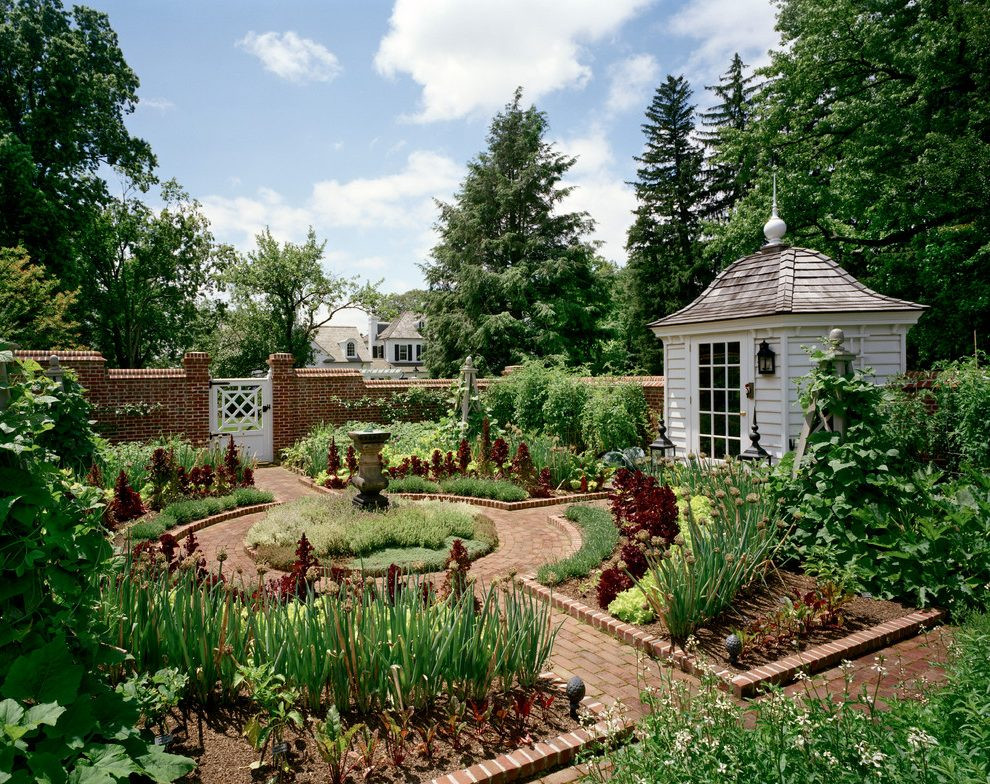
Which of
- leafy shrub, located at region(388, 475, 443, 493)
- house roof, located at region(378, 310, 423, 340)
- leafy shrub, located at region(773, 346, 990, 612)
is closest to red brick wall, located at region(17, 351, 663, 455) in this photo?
leafy shrub, located at region(388, 475, 443, 493)

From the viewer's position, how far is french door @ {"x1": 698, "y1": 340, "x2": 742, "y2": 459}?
9.76 metres

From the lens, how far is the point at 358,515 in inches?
276

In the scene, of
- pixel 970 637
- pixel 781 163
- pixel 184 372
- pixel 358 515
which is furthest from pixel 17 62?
pixel 970 637

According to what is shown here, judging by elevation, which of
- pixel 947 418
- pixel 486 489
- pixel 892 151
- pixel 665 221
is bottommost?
pixel 486 489

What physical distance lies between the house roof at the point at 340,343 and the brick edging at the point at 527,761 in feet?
160

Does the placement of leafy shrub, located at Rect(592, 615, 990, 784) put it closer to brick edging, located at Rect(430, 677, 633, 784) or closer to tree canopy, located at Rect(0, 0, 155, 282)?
brick edging, located at Rect(430, 677, 633, 784)

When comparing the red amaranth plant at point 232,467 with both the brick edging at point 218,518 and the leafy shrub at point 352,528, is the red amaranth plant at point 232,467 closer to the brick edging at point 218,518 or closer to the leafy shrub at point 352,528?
the brick edging at point 218,518

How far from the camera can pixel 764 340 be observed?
9.11 metres

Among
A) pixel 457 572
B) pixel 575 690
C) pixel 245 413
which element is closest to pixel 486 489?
pixel 457 572

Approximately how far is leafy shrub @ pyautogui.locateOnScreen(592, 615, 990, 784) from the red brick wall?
9.60 metres

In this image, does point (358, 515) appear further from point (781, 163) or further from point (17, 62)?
point (17, 62)

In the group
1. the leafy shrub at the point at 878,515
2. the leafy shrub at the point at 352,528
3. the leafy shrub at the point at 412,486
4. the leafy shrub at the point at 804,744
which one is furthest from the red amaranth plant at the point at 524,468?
the leafy shrub at the point at 804,744

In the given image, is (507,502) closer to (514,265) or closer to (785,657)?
(785,657)

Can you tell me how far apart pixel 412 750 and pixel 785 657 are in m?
2.37
